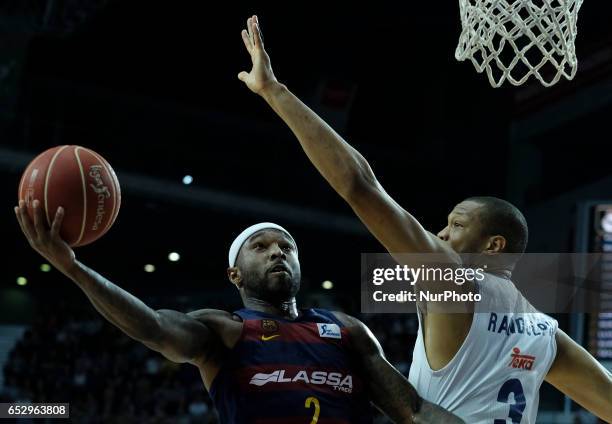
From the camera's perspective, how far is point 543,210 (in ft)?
46.6

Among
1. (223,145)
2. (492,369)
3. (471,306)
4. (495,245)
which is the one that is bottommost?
(492,369)

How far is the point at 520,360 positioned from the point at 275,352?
90cm

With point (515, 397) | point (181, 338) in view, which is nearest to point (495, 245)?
point (515, 397)

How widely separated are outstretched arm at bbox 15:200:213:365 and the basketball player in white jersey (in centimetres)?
75

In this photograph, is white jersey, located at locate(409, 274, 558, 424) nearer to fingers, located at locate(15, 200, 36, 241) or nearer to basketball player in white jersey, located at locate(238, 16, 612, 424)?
basketball player in white jersey, located at locate(238, 16, 612, 424)

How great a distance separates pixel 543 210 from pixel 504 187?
28.2 inches

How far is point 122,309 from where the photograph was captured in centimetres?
342

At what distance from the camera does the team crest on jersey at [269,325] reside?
393cm

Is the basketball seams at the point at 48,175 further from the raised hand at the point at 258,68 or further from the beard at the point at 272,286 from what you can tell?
the beard at the point at 272,286

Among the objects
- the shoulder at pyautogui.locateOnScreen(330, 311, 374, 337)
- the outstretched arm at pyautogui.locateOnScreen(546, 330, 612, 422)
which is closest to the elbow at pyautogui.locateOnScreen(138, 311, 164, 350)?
the shoulder at pyautogui.locateOnScreen(330, 311, 374, 337)

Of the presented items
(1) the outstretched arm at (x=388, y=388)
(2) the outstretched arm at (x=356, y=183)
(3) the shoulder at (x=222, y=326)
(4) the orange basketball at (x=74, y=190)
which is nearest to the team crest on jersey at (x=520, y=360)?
(1) the outstretched arm at (x=388, y=388)

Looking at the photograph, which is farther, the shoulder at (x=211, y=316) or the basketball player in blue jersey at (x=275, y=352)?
the shoulder at (x=211, y=316)

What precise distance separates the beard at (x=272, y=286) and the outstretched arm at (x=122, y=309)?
324 millimetres

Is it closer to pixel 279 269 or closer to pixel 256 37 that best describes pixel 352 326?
pixel 279 269
